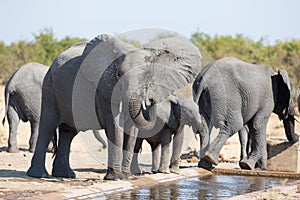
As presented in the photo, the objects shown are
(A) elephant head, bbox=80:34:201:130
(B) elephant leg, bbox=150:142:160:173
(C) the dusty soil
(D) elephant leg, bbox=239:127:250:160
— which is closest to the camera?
(C) the dusty soil

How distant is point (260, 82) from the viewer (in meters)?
10.3

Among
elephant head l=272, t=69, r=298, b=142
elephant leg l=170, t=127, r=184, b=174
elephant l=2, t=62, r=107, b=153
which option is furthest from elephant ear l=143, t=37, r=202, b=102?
elephant l=2, t=62, r=107, b=153

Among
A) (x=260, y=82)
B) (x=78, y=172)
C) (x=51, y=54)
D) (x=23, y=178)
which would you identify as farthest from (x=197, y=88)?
(x=51, y=54)

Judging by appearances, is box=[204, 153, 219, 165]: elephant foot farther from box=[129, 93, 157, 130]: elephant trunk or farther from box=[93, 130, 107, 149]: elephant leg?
box=[93, 130, 107, 149]: elephant leg

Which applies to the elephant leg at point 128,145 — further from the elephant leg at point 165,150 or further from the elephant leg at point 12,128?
the elephant leg at point 12,128

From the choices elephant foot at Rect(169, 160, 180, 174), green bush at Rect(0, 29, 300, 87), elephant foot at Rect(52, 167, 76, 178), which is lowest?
elephant foot at Rect(52, 167, 76, 178)

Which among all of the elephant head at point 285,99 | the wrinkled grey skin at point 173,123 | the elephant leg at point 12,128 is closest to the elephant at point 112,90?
the wrinkled grey skin at point 173,123

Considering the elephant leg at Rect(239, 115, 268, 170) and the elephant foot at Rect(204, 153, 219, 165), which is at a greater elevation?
the elephant leg at Rect(239, 115, 268, 170)

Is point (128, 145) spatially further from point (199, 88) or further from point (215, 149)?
point (199, 88)

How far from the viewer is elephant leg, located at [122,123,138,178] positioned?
27.5 feet

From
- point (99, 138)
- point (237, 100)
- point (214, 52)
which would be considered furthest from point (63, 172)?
point (214, 52)

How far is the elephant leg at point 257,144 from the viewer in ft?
33.2

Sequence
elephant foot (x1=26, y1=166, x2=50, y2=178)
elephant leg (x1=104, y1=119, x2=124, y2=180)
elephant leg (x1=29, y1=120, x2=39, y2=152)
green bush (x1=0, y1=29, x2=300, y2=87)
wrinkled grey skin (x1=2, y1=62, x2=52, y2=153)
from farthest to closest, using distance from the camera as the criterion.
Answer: green bush (x1=0, y1=29, x2=300, y2=87) < wrinkled grey skin (x1=2, y1=62, x2=52, y2=153) < elephant leg (x1=29, y1=120, x2=39, y2=152) < elephant foot (x1=26, y1=166, x2=50, y2=178) < elephant leg (x1=104, y1=119, x2=124, y2=180)

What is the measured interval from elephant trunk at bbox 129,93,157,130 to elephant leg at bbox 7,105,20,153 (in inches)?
169
